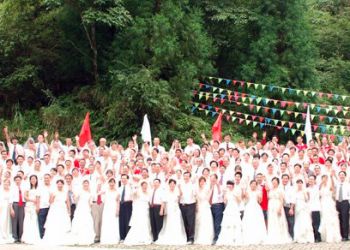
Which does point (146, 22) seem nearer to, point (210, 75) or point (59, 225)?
point (210, 75)

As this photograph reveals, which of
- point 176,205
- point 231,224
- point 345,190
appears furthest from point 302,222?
point 176,205

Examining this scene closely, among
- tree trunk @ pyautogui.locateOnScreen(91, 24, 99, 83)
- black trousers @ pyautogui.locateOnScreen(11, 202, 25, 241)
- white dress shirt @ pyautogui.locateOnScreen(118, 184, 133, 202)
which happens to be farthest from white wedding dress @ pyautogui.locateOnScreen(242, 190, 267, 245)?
tree trunk @ pyautogui.locateOnScreen(91, 24, 99, 83)

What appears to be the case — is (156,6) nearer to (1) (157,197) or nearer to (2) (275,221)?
(1) (157,197)

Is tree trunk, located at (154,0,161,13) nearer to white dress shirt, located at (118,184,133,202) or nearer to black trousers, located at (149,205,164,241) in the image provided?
white dress shirt, located at (118,184,133,202)

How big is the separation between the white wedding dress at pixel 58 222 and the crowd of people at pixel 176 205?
21mm

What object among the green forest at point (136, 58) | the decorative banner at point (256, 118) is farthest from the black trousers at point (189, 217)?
the decorative banner at point (256, 118)

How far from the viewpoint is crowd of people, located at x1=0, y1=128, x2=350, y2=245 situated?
43.9 ft

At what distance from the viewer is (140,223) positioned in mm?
13562

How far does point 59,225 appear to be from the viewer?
1346 cm

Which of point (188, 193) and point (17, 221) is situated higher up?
point (188, 193)

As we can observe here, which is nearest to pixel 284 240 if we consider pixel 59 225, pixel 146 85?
pixel 59 225

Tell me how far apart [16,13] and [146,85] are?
7.57 metres

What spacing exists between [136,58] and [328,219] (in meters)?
12.5

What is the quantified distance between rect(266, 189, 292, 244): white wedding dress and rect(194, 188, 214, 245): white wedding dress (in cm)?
121
